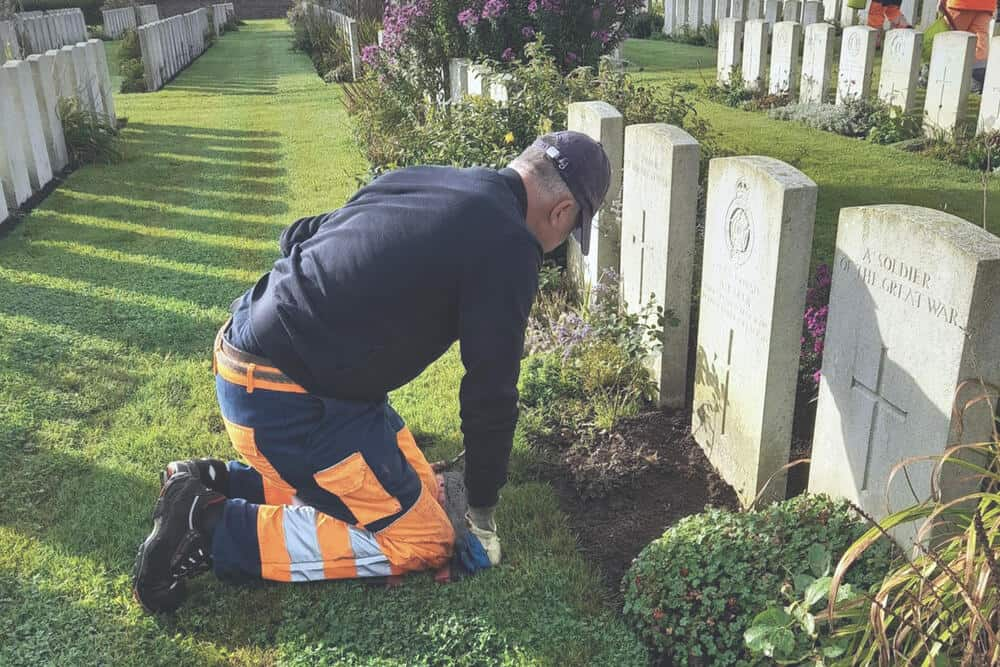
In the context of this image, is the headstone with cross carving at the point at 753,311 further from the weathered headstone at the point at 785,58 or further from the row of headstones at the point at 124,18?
the row of headstones at the point at 124,18

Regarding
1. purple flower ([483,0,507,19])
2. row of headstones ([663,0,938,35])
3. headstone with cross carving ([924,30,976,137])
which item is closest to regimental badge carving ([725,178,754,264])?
purple flower ([483,0,507,19])

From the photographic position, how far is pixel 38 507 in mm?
3441

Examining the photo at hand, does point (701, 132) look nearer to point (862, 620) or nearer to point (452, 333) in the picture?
point (452, 333)

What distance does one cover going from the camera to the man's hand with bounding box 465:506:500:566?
2957 millimetres

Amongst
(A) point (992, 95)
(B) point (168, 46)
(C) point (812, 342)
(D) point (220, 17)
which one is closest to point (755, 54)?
(A) point (992, 95)

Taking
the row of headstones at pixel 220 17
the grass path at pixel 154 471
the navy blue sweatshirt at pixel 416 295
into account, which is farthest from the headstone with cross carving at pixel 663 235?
the row of headstones at pixel 220 17

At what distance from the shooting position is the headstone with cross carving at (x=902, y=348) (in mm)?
2281

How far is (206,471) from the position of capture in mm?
3189

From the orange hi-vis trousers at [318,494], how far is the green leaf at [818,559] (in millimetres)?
1110

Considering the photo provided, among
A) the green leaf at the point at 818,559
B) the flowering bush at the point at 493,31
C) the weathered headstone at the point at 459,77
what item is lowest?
the green leaf at the point at 818,559

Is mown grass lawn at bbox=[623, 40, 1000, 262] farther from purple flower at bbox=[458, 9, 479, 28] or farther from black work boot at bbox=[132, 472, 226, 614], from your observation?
black work boot at bbox=[132, 472, 226, 614]

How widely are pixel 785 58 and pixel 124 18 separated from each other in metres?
26.4

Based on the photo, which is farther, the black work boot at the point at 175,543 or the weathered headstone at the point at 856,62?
the weathered headstone at the point at 856,62

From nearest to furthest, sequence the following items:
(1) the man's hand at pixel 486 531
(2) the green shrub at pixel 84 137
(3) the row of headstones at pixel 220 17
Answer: (1) the man's hand at pixel 486 531 → (2) the green shrub at pixel 84 137 → (3) the row of headstones at pixel 220 17
